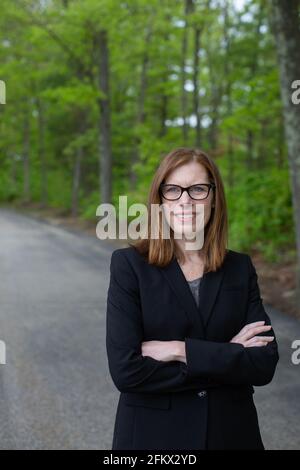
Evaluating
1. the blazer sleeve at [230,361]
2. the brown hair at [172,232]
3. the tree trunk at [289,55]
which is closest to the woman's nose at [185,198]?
the brown hair at [172,232]

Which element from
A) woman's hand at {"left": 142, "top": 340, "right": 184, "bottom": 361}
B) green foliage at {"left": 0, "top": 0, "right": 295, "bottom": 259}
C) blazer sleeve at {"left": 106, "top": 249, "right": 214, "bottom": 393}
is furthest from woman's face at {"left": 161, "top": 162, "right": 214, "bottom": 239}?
green foliage at {"left": 0, "top": 0, "right": 295, "bottom": 259}

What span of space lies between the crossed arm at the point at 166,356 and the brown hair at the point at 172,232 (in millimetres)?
135

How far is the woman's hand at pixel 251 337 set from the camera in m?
2.39

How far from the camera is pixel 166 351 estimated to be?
229 cm

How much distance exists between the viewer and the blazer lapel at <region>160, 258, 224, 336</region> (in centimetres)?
229

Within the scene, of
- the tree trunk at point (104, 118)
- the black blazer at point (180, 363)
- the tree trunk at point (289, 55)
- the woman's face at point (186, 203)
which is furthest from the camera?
the tree trunk at point (104, 118)

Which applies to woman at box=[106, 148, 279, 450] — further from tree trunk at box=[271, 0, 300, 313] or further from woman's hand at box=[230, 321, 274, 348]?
tree trunk at box=[271, 0, 300, 313]

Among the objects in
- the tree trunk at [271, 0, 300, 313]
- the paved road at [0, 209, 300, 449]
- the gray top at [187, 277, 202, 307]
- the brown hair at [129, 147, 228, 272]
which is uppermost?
the tree trunk at [271, 0, 300, 313]

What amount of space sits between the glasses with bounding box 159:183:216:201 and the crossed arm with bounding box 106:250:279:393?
0.34 meters

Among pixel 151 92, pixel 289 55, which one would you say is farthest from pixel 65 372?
pixel 151 92

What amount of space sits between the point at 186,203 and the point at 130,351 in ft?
2.21

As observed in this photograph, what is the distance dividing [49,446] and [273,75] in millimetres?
8886

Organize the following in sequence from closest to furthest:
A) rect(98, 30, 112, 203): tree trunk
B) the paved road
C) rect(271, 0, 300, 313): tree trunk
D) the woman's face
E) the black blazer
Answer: the black blazer, the woman's face, the paved road, rect(271, 0, 300, 313): tree trunk, rect(98, 30, 112, 203): tree trunk

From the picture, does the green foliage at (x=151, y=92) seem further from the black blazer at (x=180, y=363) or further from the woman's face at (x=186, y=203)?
the black blazer at (x=180, y=363)
